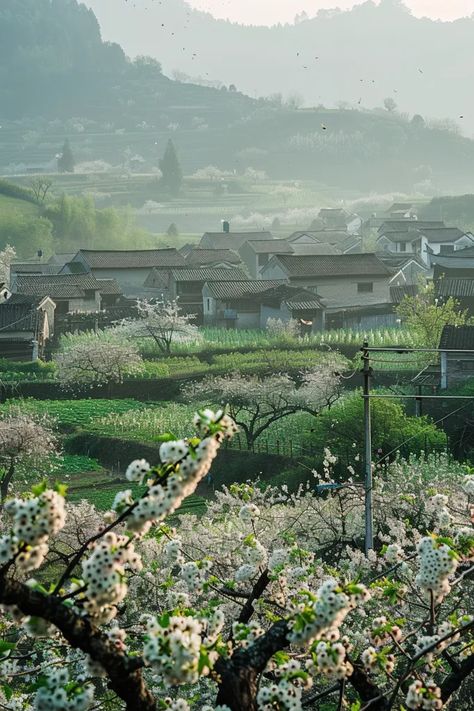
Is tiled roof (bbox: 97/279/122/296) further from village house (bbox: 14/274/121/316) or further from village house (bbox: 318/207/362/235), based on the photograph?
village house (bbox: 318/207/362/235)

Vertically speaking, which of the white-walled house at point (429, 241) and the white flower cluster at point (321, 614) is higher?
the white flower cluster at point (321, 614)

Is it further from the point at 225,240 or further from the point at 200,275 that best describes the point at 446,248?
the point at 200,275

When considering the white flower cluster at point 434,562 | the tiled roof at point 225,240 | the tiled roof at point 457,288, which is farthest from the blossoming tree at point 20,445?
the tiled roof at point 225,240

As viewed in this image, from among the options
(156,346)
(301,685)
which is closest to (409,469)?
(301,685)

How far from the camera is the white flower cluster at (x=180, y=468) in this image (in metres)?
5.35

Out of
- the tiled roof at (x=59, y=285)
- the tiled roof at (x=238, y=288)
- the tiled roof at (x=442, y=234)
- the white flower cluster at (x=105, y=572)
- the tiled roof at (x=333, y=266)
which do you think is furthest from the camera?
the tiled roof at (x=442, y=234)

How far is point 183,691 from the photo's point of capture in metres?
13.4

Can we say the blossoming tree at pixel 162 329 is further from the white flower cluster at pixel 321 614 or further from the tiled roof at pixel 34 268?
the white flower cluster at pixel 321 614

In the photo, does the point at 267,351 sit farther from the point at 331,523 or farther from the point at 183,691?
the point at 183,691

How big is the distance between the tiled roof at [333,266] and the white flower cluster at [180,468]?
52668 millimetres

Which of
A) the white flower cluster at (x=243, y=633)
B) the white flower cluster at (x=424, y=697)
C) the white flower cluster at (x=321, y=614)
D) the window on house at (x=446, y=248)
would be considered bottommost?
the window on house at (x=446, y=248)

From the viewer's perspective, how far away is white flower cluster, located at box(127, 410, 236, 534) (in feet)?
17.5

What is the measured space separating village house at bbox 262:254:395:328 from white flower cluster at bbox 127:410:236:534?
1966 inches

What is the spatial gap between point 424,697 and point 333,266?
53.0 metres
